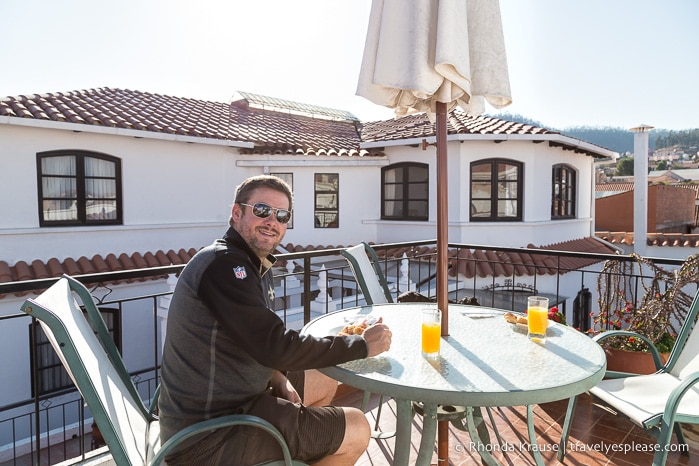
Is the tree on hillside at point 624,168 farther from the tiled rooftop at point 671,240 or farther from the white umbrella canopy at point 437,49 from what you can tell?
the white umbrella canopy at point 437,49

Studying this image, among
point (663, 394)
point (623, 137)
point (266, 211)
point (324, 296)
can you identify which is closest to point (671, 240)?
point (324, 296)

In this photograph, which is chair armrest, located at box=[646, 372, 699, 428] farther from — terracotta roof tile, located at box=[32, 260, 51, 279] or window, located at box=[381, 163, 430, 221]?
window, located at box=[381, 163, 430, 221]

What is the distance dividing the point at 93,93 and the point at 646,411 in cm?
1223

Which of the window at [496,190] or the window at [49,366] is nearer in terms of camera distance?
the window at [49,366]

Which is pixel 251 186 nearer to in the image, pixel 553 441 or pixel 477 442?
pixel 477 442

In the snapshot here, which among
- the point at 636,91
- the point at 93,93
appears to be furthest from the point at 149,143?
the point at 636,91

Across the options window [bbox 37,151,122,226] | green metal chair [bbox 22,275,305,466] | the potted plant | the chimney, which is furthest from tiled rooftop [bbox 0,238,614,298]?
green metal chair [bbox 22,275,305,466]

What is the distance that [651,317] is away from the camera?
3.29m

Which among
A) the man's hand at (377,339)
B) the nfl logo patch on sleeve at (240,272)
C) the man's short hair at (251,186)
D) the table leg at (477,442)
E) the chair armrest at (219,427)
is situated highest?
the man's short hair at (251,186)

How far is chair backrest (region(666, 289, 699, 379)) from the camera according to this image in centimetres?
236

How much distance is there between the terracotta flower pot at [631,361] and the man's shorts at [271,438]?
2466 mm

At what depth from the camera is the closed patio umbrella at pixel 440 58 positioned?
5.87ft

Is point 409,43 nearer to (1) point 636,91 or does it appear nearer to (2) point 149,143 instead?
(2) point 149,143

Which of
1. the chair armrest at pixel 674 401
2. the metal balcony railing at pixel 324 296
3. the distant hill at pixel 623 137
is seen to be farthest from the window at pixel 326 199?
the distant hill at pixel 623 137
